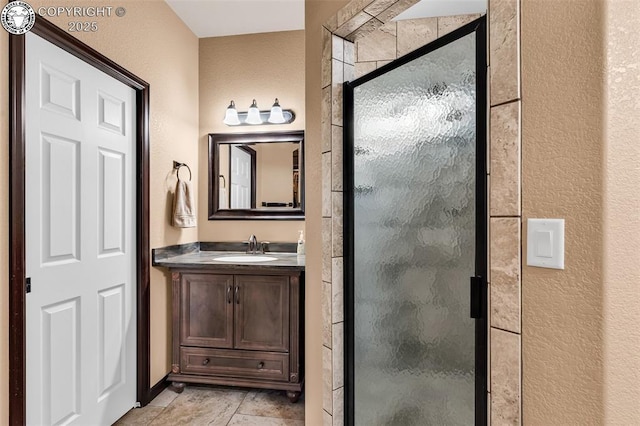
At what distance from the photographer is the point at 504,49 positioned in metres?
1.01

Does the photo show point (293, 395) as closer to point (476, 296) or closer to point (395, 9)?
point (476, 296)

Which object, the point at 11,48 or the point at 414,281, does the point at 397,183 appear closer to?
the point at 414,281

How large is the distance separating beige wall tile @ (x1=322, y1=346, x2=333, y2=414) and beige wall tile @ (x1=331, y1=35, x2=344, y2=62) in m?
1.32

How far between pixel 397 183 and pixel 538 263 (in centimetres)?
68

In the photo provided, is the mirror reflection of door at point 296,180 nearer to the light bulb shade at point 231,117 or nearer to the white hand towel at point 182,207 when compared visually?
the light bulb shade at point 231,117

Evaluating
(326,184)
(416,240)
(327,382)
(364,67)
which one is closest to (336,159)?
(326,184)

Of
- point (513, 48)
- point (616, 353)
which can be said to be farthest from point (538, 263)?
point (513, 48)

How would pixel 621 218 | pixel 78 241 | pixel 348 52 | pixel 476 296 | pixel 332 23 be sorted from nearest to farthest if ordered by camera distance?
1. pixel 621 218
2. pixel 476 296
3. pixel 332 23
4. pixel 348 52
5. pixel 78 241

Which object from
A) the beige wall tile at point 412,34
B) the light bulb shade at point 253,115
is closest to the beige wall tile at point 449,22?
the beige wall tile at point 412,34

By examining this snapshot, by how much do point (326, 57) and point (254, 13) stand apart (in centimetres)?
145

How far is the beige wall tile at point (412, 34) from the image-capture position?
2.89 m

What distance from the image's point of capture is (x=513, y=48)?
0.99m

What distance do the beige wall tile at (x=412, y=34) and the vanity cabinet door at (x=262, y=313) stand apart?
6.18 ft

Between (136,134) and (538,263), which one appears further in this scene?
(136,134)
